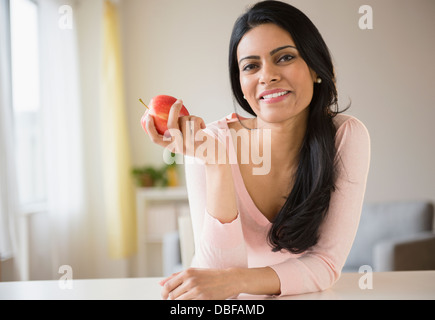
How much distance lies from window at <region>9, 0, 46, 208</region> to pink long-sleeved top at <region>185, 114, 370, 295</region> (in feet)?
4.98

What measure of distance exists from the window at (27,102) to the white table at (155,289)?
4.96 ft

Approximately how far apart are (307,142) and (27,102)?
1.73 meters

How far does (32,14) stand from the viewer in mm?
2188

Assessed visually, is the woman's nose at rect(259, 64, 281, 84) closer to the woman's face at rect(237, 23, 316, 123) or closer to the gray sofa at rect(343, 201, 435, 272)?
the woman's face at rect(237, 23, 316, 123)

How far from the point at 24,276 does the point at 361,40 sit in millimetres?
1967

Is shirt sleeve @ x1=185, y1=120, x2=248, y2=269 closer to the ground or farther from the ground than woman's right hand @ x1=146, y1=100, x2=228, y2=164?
closer to the ground

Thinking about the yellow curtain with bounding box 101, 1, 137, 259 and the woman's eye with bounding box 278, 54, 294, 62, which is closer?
→ the woman's eye with bounding box 278, 54, 294, 62

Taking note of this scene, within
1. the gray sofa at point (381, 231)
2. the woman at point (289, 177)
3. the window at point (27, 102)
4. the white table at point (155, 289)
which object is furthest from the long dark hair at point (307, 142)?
the window at point (27, 102)

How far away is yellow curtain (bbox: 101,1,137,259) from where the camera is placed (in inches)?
99.5

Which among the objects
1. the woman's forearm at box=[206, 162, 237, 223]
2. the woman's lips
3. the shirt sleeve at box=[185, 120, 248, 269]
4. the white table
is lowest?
the white table

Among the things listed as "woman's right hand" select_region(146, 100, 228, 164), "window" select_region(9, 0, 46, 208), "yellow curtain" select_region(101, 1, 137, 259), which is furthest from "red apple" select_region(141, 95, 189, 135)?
"yellow curtain" select_region(101, 1, 137, 259)

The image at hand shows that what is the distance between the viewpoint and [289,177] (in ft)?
2.73

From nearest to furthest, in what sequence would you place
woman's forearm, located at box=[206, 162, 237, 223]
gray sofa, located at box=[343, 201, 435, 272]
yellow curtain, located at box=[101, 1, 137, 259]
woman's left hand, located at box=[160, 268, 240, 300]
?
1. woman's left hand, located at box=[160, 268, 240, 300]
2. woman's forearm, located at box=[206, 162, 237, 223]
3. gray sofa, located at box=[343, 201, 435, 272]
4. yellow curtain, located at box=[101, 1, 137, 259]

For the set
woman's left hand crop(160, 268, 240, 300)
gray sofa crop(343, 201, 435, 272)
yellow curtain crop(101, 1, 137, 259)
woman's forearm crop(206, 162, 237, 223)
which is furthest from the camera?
yellow curtain crop(101, 1, 137, 259)
